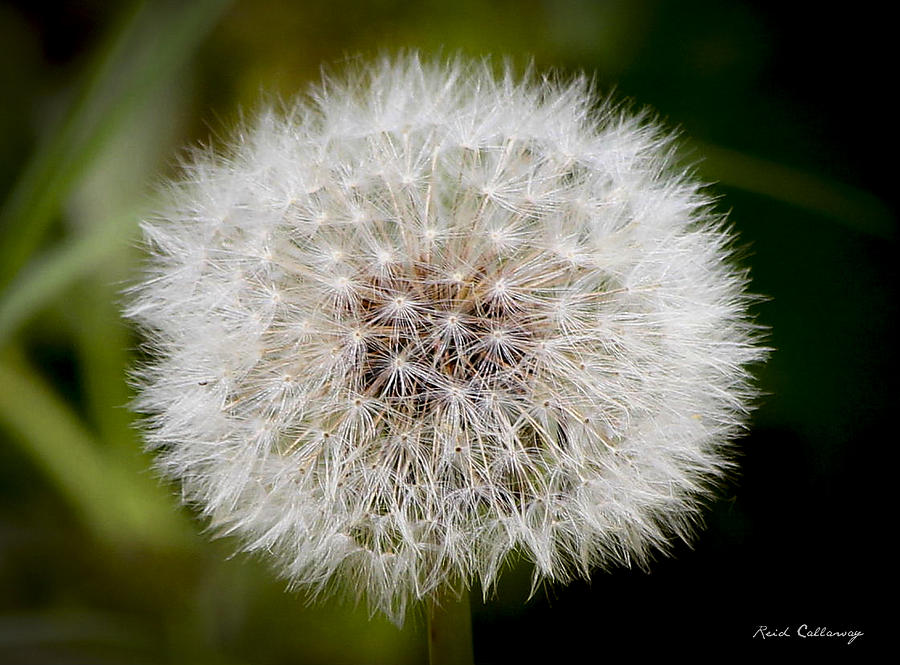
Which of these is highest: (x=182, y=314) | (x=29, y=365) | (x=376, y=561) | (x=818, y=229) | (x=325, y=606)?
(x=818, y=229)

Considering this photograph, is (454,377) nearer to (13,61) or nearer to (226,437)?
(226,437)

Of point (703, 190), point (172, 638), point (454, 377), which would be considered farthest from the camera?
point (703, 190)

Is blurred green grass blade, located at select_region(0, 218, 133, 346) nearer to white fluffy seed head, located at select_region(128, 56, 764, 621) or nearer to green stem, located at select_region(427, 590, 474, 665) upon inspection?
white fluffy seed head, located at select_region(128, 56, 764, 621)

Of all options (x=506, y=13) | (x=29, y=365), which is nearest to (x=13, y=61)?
(x=29, y=365)

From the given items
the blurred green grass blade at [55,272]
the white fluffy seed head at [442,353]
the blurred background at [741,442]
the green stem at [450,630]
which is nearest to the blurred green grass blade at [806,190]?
the blurred background at [741,442]

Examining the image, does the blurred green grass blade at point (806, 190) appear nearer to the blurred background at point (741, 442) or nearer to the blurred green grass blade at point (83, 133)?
the blurred background at point (741, 442)

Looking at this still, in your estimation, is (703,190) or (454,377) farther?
(703,190)

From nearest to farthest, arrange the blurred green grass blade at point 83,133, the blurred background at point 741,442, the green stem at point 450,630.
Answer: the green stem at point 450,630 → the blurred green grass blade at point 83,133 → the blurred background at point 741,442
